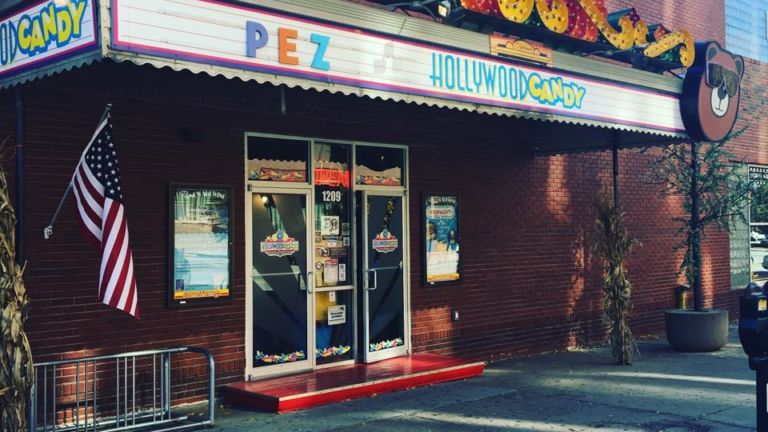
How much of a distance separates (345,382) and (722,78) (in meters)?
6.89

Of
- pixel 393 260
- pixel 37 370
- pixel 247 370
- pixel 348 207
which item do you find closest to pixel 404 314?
pixel 393 260

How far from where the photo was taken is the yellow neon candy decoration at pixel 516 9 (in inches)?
348

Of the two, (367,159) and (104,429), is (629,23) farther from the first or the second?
(104,429)

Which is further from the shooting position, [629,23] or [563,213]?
[563,213]

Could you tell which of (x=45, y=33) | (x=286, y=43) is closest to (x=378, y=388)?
(x=286, y=43)

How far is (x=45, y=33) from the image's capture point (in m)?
6.08

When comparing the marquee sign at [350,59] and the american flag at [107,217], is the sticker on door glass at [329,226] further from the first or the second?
the american flag at [107,217]

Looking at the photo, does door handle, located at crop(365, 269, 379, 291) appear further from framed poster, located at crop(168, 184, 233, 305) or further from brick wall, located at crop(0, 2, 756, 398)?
framed poster, located at crop(168, 184, 233, 305)

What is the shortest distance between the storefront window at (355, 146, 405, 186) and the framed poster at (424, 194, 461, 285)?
548 millimetres

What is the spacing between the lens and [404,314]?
10391 millimetres

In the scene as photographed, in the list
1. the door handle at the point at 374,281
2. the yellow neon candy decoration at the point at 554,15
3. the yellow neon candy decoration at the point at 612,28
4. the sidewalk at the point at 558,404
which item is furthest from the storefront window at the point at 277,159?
the yellow neon candy decoration at the point at 612,28

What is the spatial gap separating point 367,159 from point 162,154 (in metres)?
2.83

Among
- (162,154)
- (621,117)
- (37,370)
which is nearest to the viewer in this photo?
(37,370)

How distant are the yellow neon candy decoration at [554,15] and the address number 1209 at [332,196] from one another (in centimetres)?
313
